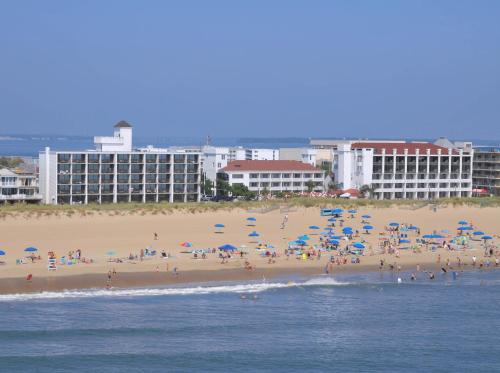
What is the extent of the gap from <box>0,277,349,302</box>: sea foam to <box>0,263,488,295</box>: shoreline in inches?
24.4

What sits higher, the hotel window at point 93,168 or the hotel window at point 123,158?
the hotel window at point 123,158

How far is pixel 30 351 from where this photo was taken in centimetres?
2808

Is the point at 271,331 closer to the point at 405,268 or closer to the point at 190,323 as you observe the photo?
the point at 190,323

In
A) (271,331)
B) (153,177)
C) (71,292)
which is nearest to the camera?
(271,331)

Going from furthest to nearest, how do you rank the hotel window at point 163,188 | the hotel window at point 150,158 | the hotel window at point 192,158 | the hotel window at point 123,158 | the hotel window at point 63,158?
the hotel window at point 192,158, the hotel window at point 163,188, the hotel window at point 150,158, the hotel window at point 123,158, the hotel window at point 63,158

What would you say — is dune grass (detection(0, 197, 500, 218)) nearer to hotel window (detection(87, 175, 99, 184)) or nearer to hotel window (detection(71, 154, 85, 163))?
hotel window (detection(87, 175, 99, 184))

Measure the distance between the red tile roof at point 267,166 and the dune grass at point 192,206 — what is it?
11.7 m

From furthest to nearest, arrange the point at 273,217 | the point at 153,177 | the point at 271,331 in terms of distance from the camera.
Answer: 1. the point at 153,177
2. the point at 273,217
3. the point at 271,331

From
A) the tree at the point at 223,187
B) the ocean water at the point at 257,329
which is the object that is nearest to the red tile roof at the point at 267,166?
the tree at the point at 223,187

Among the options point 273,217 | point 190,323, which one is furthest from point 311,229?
point 190,323

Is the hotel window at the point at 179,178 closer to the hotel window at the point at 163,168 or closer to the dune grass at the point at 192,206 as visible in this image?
the hotel window at the point at 163,168

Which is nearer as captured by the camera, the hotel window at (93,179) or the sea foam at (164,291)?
the sea foam at (164,291)

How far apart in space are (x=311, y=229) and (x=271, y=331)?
967 inches

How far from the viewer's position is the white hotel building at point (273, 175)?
261ft
